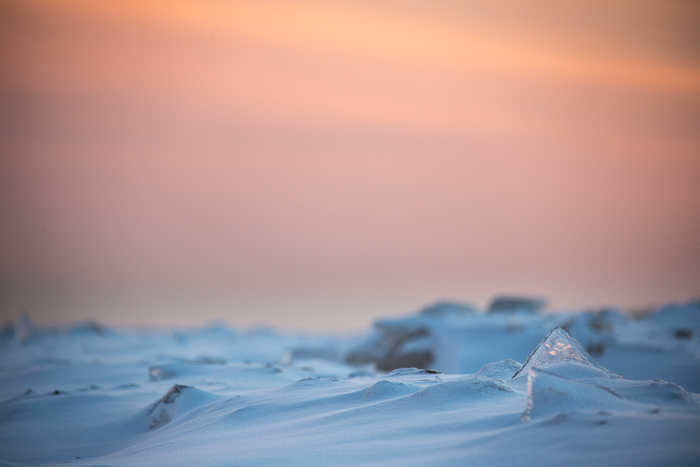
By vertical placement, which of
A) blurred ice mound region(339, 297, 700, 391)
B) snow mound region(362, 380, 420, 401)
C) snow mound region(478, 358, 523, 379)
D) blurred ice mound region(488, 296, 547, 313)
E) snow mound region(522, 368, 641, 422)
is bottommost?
snow mound region(522, 368, 641, 422)

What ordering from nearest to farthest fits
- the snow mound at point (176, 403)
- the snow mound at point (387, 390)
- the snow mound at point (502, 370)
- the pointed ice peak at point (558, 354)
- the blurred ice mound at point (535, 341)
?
the snow mound at point (387, 390) < the pointed ice peak at point (558, 354) < the snow mound at point (502, 370) < the snow mound at point (176, 403) < the blurred ice mound at point (535, 341)

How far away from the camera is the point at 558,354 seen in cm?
382

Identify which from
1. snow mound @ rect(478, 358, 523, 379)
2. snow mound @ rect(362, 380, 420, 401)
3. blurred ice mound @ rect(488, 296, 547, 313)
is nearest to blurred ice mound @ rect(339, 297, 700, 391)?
blurred ice mound @ rect(488, 296, 547, 313)

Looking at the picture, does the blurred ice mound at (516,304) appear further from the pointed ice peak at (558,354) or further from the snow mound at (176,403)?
the snow mound at (176,403)

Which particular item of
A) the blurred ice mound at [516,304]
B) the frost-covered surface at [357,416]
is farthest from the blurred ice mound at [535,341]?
the frost-covered surface at [357,416]

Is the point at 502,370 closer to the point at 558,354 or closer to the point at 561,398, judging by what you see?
the point at 558,354

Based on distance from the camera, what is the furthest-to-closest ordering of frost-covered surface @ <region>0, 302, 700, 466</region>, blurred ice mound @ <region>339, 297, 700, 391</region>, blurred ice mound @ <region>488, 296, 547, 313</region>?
blurred ice mound @ <region>488, 296, 547, 313</region> → blurred ice mound @ <region>339, 297, 700, 391</region> → frost-covered surface @ <region>0, 302, 700, 466</region>

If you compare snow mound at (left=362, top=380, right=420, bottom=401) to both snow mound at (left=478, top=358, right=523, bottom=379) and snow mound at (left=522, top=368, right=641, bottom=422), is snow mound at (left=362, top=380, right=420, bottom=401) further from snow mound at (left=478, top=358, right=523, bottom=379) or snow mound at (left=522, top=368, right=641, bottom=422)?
snow mound at (left=522, top=368, right=641, bottom=422)

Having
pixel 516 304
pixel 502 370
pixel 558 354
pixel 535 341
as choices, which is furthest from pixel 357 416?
pixel 516 304

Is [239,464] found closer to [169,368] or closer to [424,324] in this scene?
[169,368]

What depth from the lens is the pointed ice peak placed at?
3775 millimetres

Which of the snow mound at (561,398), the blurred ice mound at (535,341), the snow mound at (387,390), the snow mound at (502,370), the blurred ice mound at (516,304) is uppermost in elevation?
the blurred ice mound at (516,304)

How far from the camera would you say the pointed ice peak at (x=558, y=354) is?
3.78 metres

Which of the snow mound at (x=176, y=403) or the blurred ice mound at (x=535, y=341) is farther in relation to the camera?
the blurred ice mound at (x=535, y=341)
